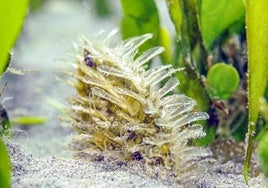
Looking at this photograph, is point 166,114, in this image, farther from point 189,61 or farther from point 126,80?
point 189,61

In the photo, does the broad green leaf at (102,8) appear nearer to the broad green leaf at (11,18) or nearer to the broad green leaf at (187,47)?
the broad green leaf at (187,47)

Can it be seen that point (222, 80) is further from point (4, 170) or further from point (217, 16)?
point (4, 170)

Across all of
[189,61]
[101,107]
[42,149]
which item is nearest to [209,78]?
[189,61]

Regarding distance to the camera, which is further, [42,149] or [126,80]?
[42,149]

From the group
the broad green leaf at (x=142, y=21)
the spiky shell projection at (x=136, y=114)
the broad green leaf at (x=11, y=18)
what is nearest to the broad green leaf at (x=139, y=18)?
the broad green leaf at (x=142, y=21)

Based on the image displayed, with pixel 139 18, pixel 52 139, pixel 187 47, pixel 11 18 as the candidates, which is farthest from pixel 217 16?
pixel 11 18

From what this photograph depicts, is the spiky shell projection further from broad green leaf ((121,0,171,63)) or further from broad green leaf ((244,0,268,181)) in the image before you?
broad green leaf ((121,0,171,63))
